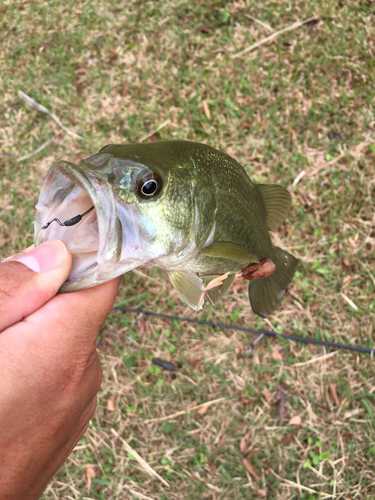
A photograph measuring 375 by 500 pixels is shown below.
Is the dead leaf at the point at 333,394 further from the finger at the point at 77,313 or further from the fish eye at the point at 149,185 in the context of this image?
the fish eye at the point at 149,185

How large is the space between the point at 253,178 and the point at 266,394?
1.89 meters

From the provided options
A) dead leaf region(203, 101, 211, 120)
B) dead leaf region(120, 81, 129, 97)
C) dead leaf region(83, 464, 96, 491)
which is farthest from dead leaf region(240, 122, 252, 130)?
dead leaf region(83, 464, 96, 491)

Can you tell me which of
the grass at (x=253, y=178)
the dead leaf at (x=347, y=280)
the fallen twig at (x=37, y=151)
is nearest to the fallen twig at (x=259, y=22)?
the grass at (x=253, y=178)

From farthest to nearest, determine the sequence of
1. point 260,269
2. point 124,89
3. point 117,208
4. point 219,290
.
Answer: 1. point 124,89
2. point 219,290
3. point 260,269
4. point 117,208

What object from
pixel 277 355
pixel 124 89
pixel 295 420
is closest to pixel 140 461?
pixel 295 420

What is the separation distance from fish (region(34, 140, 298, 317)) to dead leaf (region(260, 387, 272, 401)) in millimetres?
1713

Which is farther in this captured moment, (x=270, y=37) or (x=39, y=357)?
(x=270, y=37)

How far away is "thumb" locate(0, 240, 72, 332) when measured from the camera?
1.40m

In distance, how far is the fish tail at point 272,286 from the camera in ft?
7.82

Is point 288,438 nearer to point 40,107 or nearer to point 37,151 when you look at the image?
point 37,151

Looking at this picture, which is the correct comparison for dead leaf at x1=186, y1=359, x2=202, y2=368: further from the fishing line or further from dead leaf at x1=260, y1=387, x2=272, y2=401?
dead leaf at x1=260, y1=387, x2=272, y2=401

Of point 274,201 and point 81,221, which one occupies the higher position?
point 81,221

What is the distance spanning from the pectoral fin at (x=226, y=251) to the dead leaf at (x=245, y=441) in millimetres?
2016

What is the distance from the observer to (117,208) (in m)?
1.40
